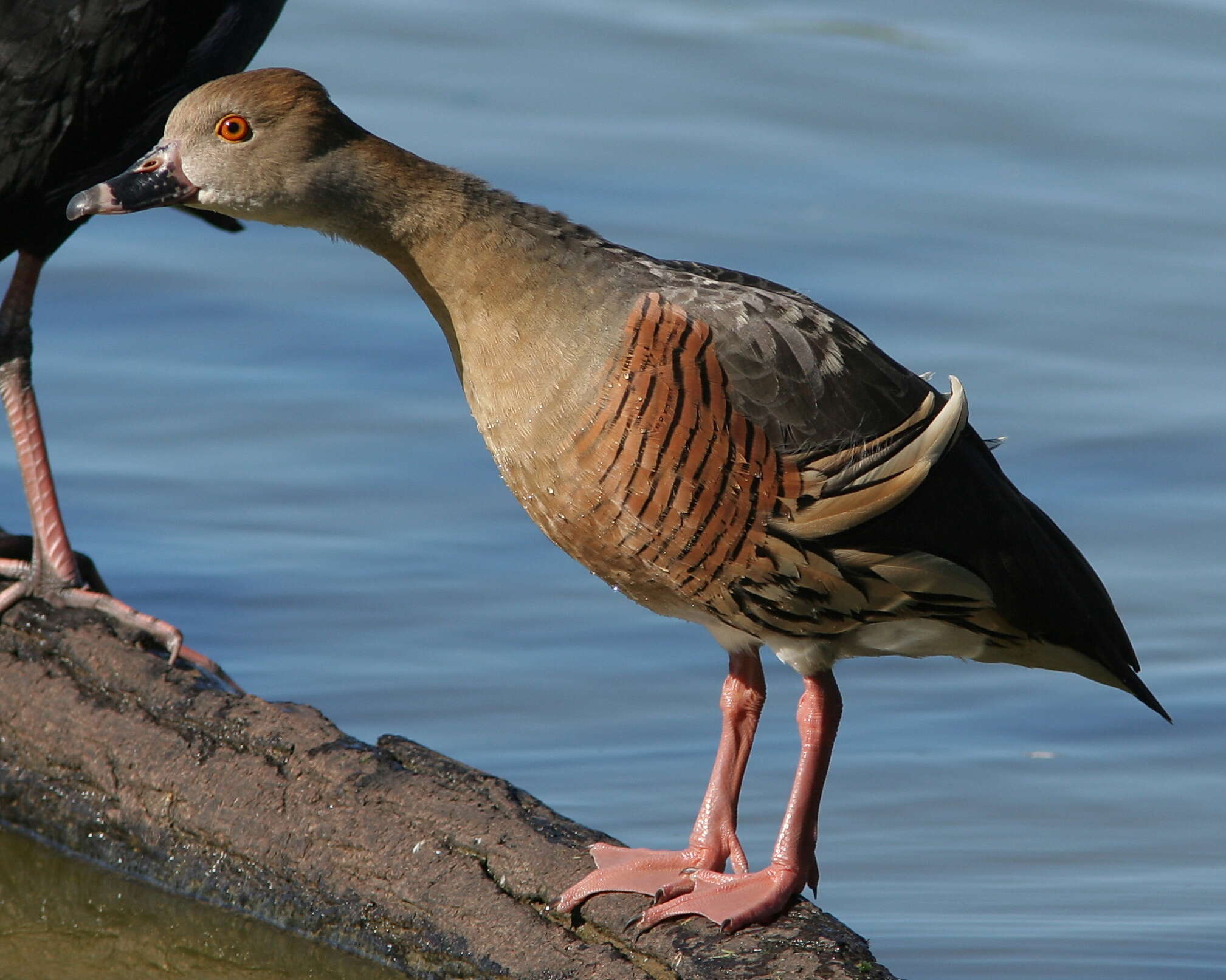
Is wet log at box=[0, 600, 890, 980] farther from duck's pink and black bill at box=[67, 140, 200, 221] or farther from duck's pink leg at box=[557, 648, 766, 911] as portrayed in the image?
duck's pink and black bill at box=[67, 140, 200, 221]

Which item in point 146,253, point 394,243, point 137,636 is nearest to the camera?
point 394,243

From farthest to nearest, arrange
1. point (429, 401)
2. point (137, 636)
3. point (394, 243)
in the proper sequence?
1. point (429, 401)
2. point (137, 636)
3. point (394, 243)

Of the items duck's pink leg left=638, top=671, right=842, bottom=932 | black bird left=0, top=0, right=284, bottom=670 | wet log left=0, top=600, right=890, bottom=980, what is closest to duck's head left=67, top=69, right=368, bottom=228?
black bird left=0, top=0, right=284, bottom=670

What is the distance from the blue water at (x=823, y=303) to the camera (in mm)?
7332

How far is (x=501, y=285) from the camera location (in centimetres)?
507

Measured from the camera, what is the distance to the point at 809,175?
11.7m

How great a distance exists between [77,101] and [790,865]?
10.8 ft

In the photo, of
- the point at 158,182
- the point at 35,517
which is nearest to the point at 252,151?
the point at 158,182

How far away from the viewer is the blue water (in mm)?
7332

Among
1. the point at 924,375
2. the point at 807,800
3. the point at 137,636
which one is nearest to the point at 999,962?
the point at 807,800

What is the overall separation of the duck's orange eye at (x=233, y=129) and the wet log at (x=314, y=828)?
1.62 meters

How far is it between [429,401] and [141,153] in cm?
338

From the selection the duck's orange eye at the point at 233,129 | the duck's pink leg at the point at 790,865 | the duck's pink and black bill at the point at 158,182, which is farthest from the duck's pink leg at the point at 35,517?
the duck's pink leg at the point at 790,865

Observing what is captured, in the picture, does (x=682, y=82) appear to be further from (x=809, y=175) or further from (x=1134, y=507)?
(x=1134, y=507)
